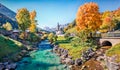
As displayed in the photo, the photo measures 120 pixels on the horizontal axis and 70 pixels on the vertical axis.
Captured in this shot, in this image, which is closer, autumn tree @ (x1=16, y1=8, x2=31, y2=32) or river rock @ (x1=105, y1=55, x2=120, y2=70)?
river rock @ (x1=105, y1=55, x2=120, y2=70)

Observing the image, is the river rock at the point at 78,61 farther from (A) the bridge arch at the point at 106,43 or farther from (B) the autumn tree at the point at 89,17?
(B) the autumn tree at the point at 89,17

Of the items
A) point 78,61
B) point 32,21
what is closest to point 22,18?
point 32,21

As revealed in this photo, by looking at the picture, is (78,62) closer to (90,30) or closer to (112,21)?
(90,30)

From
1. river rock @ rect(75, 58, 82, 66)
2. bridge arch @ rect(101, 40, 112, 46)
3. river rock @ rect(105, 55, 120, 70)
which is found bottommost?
river rock @ rect(75, 58, 82, 66)

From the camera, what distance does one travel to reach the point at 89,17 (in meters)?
77.9

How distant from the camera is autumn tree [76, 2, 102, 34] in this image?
7762cm

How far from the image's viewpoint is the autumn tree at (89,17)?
7762 cm

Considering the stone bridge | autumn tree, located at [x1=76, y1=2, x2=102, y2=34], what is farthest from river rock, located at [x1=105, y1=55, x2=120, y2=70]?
autumn tree, located at [x1=76, y1=2, x2=102, y2=34]

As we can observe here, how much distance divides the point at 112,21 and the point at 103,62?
197ft

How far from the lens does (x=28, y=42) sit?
120 metres

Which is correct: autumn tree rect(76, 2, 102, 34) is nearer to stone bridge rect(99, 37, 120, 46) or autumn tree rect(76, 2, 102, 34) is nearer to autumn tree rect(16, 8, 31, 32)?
stone bridge rect(99, 37, 120, 46)

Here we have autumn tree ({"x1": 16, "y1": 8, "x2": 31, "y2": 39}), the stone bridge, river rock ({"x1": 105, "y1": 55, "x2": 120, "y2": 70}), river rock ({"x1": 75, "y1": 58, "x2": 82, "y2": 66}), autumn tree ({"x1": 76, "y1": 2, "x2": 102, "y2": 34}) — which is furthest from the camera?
autumn tree ({"x1": 16, "y1": 8, "x2": 31, "y2": 39})

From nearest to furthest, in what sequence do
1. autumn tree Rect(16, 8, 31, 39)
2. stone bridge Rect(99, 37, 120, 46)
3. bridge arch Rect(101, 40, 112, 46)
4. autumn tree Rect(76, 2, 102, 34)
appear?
stone bridge Rect(99, 37, 120, 46)
bridge arch Rect(101, 40, 112, 46)
autumn tree Rect(76, 2, 102, 34)
autumn tree Rect(16, 8, 31, 39)

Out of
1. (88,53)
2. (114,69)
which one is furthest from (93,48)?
(114,69)
